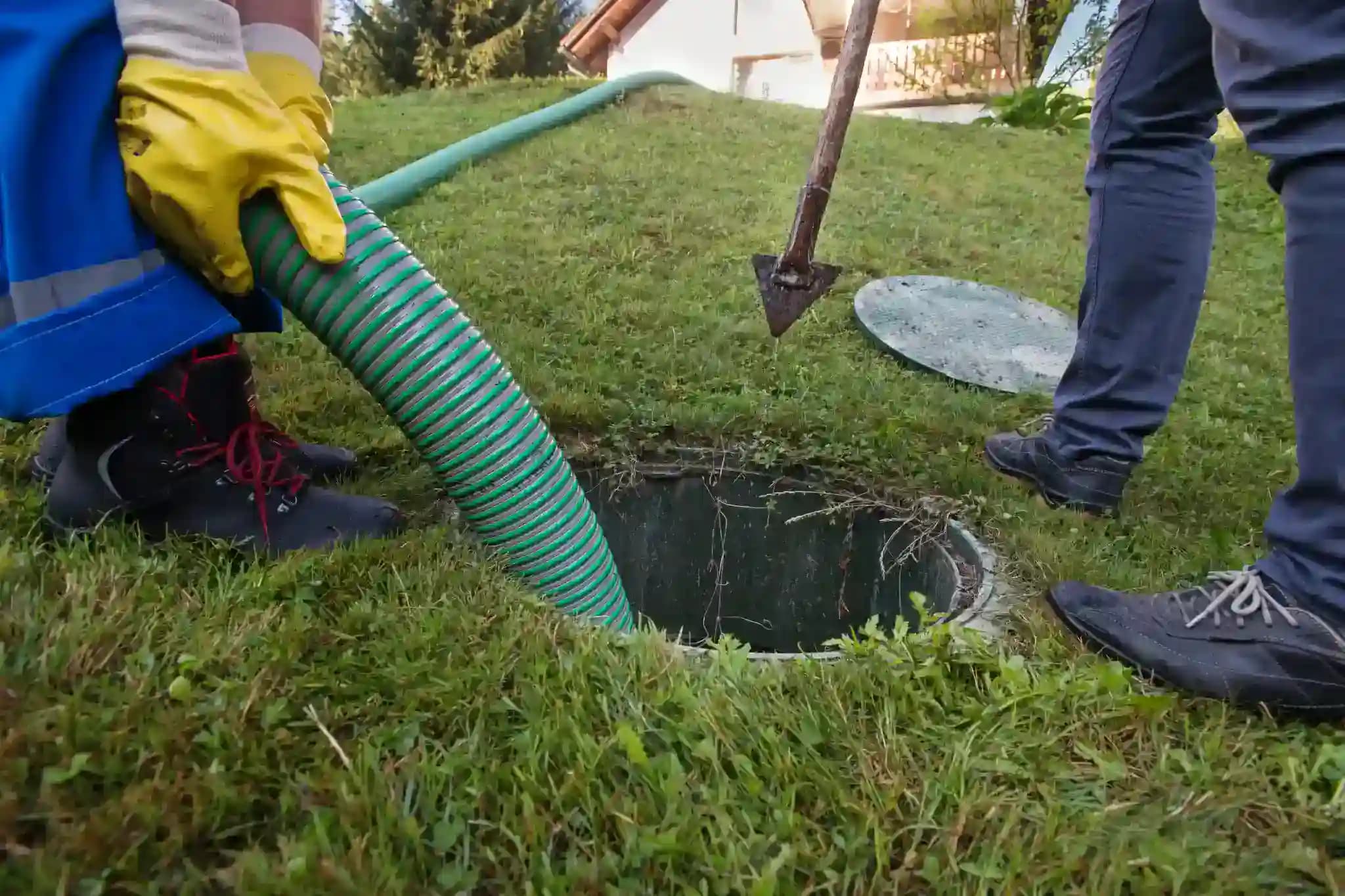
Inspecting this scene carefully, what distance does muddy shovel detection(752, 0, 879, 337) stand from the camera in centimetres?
174

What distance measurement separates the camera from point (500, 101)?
7.10m

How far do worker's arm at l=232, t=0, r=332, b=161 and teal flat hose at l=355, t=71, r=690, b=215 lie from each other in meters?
1.08

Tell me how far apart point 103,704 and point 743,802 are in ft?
2.22

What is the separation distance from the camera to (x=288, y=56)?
150cm

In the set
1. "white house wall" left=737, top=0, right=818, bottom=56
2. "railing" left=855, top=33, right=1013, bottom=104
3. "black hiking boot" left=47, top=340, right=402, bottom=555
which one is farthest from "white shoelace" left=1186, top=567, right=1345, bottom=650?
"white house wall" left=737, top=0, right=818, bottom=56

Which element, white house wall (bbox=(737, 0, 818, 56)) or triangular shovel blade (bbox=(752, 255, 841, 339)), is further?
white house wall (bbox=(737, 0, 818, 56))

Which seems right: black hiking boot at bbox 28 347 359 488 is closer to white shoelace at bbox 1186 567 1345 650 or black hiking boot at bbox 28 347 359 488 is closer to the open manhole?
the open manhole

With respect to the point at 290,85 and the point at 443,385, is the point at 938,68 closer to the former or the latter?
the point at 290,85

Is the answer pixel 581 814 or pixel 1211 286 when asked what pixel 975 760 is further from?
pixel 1211 286

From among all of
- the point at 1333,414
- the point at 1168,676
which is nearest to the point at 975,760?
the point at 1168,676

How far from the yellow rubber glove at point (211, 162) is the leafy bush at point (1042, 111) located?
7.39 m

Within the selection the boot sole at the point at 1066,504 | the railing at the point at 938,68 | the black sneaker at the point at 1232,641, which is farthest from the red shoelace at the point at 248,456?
the railing at the point at 938,68

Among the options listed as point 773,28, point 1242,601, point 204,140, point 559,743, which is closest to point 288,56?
point 204,140

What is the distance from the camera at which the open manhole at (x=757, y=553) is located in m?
1.95
